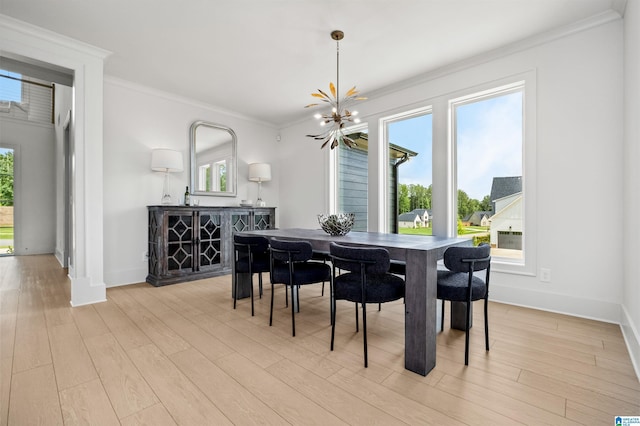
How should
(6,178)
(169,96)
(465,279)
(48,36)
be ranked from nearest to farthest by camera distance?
(465,279), (48,36), (169,96), (6,178)

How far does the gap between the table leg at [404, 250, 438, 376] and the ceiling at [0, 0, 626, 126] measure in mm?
2156

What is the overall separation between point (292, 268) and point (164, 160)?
8.98ft

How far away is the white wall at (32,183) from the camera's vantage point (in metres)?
6.19

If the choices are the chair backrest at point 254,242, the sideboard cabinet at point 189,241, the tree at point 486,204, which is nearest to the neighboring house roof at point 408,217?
the tree at point 486,204

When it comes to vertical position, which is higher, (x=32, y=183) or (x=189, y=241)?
(x=32, y=183)

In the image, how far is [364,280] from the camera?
1.83 meters

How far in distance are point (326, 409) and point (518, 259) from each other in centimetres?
276

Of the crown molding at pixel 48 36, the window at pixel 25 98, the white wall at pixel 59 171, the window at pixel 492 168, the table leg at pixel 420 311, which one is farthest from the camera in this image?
the window at pixel 25 98

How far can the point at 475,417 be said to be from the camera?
137 cm

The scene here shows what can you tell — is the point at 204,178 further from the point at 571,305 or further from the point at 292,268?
the point at 571,305

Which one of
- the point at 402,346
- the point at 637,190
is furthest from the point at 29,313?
the point at 637,190

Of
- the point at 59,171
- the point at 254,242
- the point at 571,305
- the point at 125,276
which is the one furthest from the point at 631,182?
the point at 59,171

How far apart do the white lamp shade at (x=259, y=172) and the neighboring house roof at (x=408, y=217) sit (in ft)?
8.04

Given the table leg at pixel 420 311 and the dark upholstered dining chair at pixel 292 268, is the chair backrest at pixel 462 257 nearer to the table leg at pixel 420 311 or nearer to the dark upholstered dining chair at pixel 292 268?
the table leg at pixel 420 311
